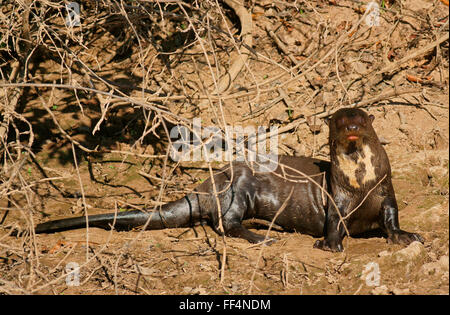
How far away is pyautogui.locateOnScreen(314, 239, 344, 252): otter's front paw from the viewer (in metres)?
4.19

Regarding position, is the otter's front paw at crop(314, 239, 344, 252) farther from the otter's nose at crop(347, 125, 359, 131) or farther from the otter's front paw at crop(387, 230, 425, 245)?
A: the otter's nose at crop(347, 125, 359, 131)

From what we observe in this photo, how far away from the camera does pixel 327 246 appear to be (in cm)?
424

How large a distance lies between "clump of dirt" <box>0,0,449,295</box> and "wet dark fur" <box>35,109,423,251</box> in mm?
129

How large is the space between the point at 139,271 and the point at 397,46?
12.3 feet

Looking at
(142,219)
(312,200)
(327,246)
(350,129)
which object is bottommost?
(327,246)

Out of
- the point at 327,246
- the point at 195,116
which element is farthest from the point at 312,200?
the point at 195,116

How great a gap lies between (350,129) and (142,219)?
73.2 inches

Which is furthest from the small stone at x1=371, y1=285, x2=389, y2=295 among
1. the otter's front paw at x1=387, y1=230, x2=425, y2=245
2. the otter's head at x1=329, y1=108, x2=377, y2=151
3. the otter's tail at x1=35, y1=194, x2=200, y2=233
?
the otter's tail at x1=35, y1=194, x2=200, y2=233

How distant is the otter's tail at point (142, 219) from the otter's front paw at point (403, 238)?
1639mm

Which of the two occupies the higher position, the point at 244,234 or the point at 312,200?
the point at 312,200

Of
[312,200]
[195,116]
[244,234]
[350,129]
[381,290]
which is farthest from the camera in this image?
[195,116]

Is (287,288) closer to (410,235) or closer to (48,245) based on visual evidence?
(410,235)

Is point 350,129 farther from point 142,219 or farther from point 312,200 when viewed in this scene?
point 142,219

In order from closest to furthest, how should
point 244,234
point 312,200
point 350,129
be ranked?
1. point 350,129
2. point 244,234
3. point 312,200
